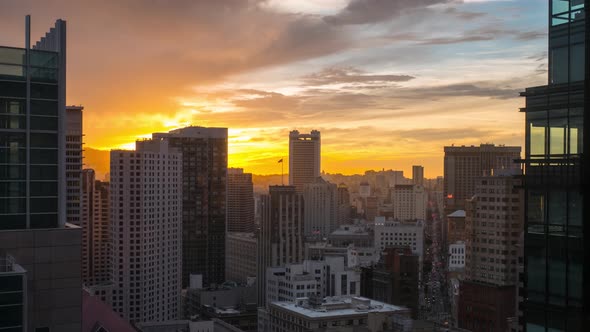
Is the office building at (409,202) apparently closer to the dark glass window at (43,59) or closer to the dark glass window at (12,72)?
the dark glass window at (43,59)

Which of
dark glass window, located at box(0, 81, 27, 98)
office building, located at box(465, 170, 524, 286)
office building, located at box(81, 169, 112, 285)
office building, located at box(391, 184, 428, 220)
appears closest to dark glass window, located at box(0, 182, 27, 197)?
dark glass window, located at box(0, 81, 27, 98)

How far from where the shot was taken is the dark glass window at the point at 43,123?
11.7m

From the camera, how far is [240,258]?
91.1 m

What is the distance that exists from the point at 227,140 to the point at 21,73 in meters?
87.6

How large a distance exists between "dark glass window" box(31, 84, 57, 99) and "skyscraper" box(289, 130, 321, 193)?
164 meters

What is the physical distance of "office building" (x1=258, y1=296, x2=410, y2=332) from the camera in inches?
1533

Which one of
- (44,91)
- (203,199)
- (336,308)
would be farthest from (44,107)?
(203,199)

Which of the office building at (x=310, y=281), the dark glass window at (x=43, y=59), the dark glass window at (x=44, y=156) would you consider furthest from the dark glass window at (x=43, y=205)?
the office building at (x=310, y=281)

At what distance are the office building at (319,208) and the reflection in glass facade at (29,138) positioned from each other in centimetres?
12316

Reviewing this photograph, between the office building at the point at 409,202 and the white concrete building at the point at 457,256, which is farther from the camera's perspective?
the office building at the point at 409,202

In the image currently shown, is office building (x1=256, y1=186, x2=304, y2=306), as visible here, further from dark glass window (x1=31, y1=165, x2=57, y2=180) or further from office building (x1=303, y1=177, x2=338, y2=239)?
dark glass window (x1=31, y1=165, x2=57, y2=180)

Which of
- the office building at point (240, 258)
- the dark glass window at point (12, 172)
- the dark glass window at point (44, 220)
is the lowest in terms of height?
the office building at point (240, 258)

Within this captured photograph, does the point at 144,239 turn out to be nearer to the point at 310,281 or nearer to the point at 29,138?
the point at 310,281

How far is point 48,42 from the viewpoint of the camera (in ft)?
41.8
